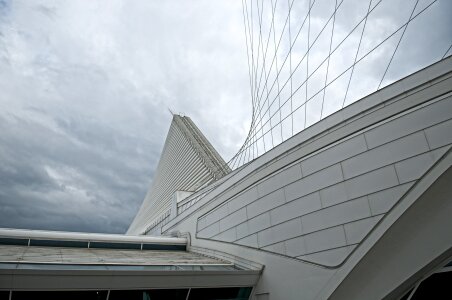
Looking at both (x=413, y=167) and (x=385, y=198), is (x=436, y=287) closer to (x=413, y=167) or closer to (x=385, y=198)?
(x=385, y=198)

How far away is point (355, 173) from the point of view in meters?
7.14

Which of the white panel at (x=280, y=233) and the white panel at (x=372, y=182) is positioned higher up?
the white panel at (x=372, y=182)

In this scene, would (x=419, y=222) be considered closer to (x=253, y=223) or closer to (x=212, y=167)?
(x=253, y=223)

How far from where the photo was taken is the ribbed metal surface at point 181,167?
29.7 m

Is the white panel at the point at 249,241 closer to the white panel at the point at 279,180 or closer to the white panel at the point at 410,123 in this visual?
the white panel at the point at 279,180

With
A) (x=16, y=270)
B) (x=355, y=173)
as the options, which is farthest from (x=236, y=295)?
(x=16, y=270)

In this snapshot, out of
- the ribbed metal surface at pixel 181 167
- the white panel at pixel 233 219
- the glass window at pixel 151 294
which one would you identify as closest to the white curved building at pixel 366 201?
the white panel at pixel 233 219

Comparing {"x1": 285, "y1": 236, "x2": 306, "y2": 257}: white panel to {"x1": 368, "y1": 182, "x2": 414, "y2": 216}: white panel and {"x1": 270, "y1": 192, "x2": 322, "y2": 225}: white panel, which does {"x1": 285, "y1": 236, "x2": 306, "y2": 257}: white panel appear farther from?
{"x1": 368, "y1": 182, "x2": 414, "y2": 216}: white panel

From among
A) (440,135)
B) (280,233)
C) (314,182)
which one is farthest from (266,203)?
(440,135)

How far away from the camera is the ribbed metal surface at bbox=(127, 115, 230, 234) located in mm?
29688

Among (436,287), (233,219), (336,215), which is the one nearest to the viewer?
(436,287)

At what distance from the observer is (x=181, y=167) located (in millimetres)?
35594

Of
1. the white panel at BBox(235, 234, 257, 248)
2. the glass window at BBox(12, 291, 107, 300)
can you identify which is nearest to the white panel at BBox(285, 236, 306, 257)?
the white panel at BBox(235, 234, 257, 248)

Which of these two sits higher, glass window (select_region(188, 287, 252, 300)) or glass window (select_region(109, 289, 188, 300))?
glass window (select_region(109, 289, 188, 300))
